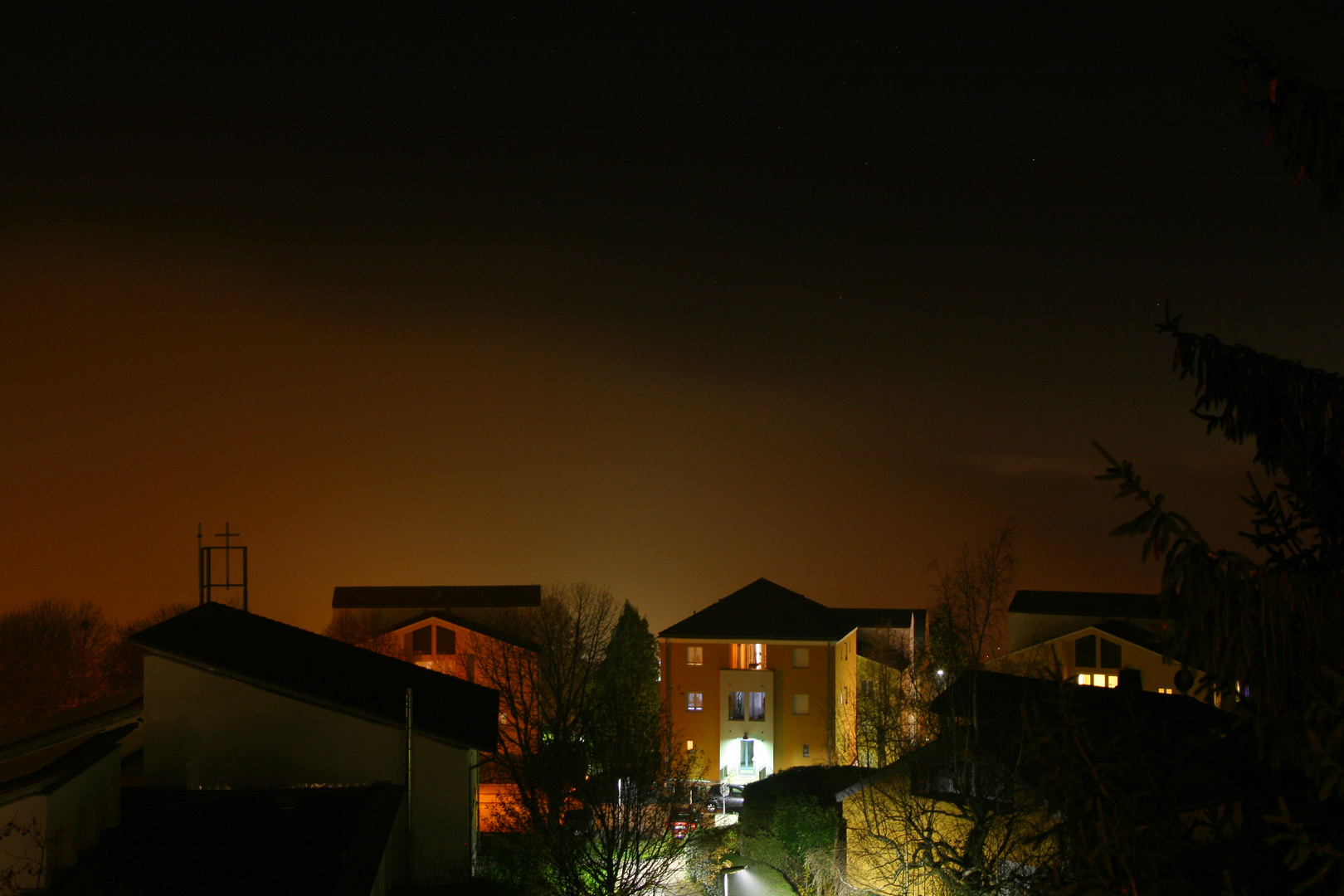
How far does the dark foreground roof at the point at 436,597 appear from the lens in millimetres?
67875

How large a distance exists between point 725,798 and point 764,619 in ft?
32.3

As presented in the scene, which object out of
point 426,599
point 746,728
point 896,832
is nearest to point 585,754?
point 896,832

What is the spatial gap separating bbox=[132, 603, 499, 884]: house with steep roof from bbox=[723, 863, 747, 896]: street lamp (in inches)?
350

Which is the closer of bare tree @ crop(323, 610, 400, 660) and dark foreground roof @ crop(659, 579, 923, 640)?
dark foreground roof @ crop(659, 579, 923, 640)

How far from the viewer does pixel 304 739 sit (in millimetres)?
15570

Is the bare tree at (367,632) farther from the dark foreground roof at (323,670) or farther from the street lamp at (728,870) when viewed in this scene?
the dark foreground roof at (323,670)

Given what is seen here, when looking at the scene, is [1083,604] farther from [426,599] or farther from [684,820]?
[426,599]

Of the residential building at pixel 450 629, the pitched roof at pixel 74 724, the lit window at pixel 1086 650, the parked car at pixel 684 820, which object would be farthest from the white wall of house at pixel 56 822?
the lit window at pixel 1086 650

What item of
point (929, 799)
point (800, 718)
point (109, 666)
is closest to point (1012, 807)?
point (929, 799)

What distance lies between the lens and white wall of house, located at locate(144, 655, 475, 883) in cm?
1543

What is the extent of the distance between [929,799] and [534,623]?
2983 cm

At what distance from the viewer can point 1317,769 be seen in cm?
387

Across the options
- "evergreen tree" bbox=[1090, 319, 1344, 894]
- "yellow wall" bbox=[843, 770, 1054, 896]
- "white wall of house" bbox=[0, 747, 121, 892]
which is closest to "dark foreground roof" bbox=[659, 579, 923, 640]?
"yellow wall" bbox=[843, 770, 1054, 896]

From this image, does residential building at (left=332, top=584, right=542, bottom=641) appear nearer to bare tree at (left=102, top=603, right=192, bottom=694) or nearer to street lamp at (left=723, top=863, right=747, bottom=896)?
bare tree at (left=102, top=603, right=192, bottom=694)
